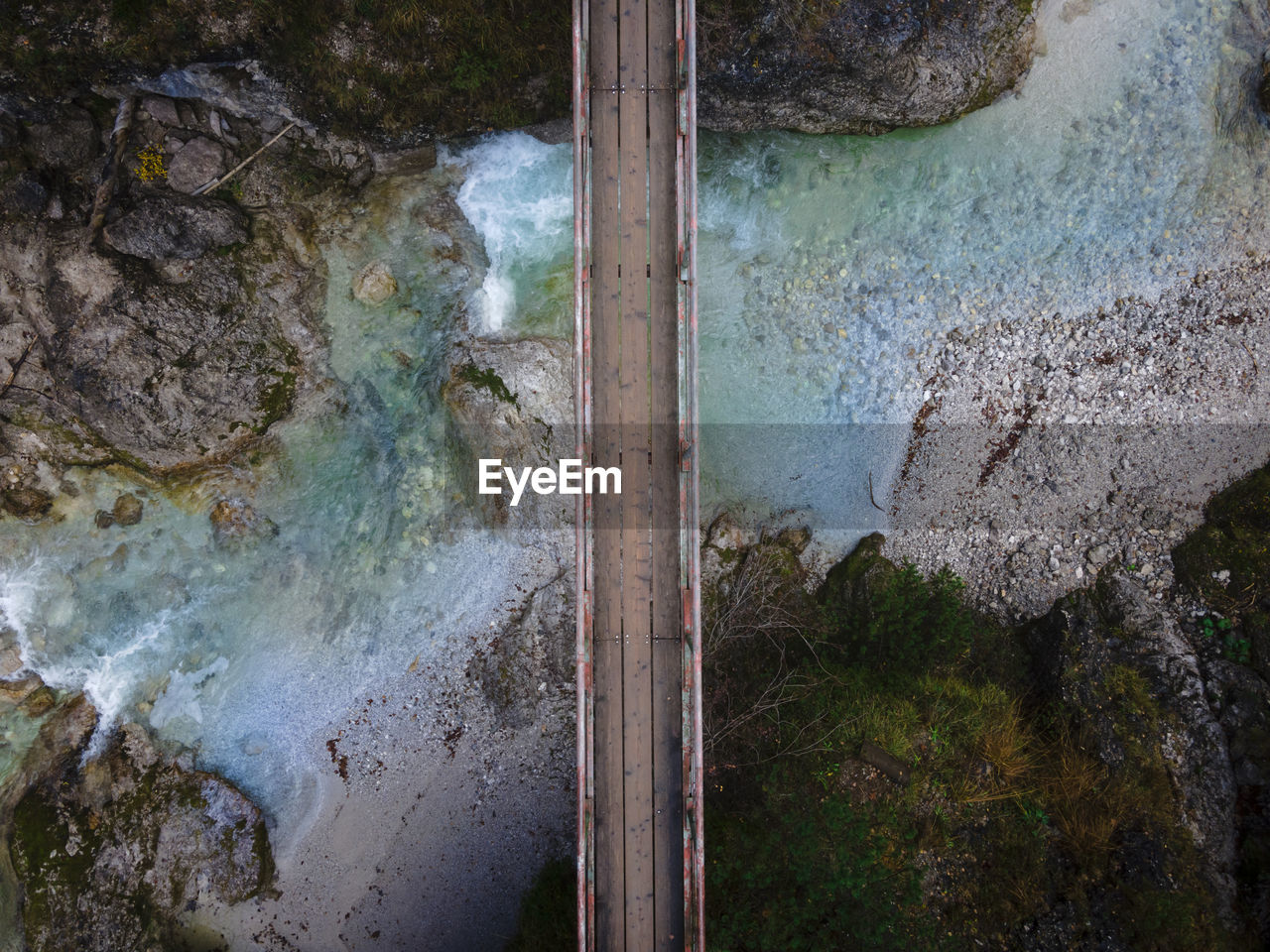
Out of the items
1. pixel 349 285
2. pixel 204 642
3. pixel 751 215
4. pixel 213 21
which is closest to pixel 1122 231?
pixel 751 215

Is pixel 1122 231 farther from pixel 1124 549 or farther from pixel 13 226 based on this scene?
pixel 13 226

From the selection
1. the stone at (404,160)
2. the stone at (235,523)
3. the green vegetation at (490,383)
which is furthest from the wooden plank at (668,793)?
the stone at (404,160)

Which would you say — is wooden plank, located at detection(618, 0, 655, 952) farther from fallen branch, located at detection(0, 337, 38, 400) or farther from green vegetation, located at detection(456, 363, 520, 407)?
fallen branch, located at detection(0, 337, 38, 400)

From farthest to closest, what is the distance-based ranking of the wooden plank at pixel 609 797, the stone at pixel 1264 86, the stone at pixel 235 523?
the stone at pixel 235 523
the stone at pixel 1264 86
the wooden plank at pixel 609 797

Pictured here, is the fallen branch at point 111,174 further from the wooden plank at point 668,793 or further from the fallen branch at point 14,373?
the wooden plank at point 668,793

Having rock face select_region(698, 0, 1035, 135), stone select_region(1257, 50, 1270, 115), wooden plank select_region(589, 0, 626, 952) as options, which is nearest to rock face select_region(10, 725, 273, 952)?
wooden plank select_region(589, 0, 626, 952)

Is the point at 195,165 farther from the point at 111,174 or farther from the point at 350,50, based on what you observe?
the point at 350,50
